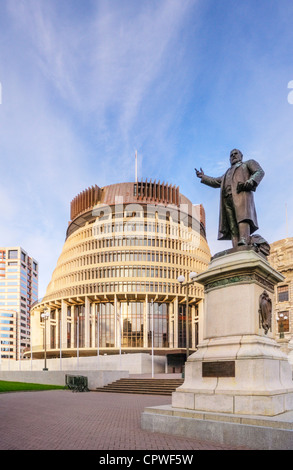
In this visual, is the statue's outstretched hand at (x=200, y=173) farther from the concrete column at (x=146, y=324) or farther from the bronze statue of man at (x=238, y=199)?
the concrete column at (x=146, y=324)

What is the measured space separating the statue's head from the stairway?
18.3 metres

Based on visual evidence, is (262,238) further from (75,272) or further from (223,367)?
(75,272)

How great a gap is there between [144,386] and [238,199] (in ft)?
71.3

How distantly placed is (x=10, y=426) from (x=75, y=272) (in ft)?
233

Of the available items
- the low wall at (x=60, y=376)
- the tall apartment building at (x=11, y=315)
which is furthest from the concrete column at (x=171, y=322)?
the tall apartment building at (x=11, y=315)

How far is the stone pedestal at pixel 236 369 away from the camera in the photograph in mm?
8227

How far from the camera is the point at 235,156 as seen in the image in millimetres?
11445

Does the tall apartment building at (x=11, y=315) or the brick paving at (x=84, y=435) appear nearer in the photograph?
the brick paving at (x=84, y=435)

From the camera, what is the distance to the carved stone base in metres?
8.60

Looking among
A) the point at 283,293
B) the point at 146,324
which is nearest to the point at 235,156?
the point at 283,293

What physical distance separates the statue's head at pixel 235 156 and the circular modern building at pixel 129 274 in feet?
211

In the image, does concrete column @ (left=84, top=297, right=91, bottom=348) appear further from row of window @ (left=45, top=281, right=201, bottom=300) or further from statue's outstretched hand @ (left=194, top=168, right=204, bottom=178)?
statue's outstretched hand @ (left=194, top=168, right=204, bottom=178)
